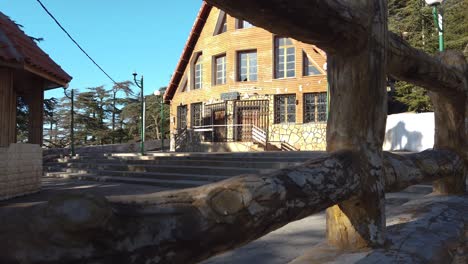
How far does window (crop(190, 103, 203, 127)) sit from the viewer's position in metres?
25.4

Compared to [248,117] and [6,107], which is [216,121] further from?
[6,107]

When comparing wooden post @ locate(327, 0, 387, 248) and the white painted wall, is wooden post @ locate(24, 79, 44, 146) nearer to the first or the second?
wooden post @ locate(327, 0, 387, 248)

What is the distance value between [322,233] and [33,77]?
8671 millimetres

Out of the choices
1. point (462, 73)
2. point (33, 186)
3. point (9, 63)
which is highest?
point (9, 63)

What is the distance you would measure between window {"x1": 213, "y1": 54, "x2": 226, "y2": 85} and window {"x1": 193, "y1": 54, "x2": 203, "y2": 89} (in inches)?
54.1

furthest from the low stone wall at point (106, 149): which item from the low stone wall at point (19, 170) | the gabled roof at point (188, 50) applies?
the low stone wall at point (19, 170)

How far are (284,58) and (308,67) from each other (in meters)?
1.55

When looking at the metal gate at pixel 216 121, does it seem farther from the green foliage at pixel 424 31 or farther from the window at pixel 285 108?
the green foliage at pixel 424 31

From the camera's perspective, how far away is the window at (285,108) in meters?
21.7

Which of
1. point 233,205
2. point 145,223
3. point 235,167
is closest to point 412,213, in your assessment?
point 233,205

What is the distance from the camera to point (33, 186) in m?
9.66

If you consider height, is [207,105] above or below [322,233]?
above

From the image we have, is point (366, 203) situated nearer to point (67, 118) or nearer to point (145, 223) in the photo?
point (145, 223)

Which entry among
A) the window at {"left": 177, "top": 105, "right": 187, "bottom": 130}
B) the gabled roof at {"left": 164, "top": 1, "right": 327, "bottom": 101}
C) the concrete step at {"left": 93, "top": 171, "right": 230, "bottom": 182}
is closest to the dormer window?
the gabled roof at {"left": 164, "top": 1, "right": 327, "bottom": 101}
